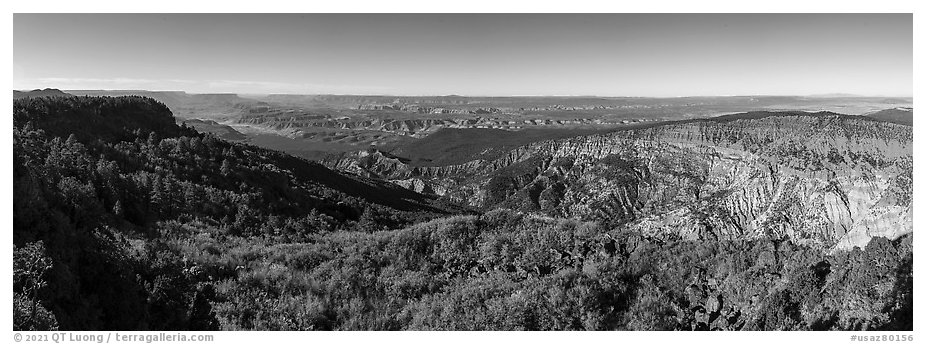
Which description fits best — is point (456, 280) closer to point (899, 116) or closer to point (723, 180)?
point (723, 180)

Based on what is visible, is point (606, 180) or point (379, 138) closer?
point (606, 180)

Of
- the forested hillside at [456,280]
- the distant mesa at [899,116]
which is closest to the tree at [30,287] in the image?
the forested hillside at [456,280]

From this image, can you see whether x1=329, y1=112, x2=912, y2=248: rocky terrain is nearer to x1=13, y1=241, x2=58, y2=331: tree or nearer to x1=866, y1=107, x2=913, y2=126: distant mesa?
x1=13, y1=241, x2=58, y2=331: tree

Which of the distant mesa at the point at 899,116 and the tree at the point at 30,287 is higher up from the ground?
the distant mesa at the point at 899,116

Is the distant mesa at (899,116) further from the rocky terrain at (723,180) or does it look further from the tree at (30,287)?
the tree at (30,287)

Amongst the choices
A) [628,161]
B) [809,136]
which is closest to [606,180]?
[628,161]

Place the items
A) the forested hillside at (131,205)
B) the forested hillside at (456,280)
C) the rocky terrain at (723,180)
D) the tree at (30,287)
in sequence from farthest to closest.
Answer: the rocky terrain at (723,180) → the forested hillside at (131,205) → the forested hillside at (456,280) → the tree at (30,287)

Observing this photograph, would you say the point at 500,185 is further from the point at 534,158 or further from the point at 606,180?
the point at 606,180

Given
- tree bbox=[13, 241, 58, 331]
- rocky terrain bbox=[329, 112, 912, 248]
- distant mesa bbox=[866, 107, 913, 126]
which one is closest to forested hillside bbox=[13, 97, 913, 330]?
tree bbox=[13, 241, 58, 331]
